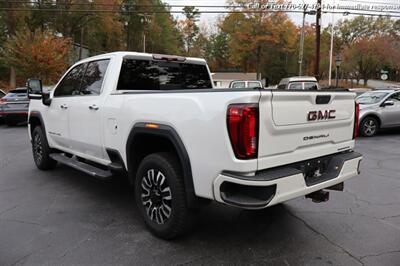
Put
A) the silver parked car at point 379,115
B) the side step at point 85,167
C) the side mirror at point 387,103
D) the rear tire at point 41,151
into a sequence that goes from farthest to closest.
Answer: the side mirror at point 387,103, the silver parked car at point 379,115, the rear tire at point 41,151, the side step at point 85,167

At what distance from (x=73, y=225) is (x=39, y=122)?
10.5ft

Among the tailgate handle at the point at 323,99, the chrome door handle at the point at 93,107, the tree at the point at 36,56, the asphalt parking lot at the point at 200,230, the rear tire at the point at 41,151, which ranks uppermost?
the tree at the point at 36,56

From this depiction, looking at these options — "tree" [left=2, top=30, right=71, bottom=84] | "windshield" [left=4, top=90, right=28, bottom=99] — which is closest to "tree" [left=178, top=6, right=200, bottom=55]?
"tree" [left=2, top=30, right=71, bottom=84]

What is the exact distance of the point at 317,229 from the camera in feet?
13.6

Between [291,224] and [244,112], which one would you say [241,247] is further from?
[244,112]

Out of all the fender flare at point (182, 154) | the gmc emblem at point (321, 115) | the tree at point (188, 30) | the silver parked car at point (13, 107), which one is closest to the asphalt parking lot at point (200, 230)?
the fender flare at point (182, 154)

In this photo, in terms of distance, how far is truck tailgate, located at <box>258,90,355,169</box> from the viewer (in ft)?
10.3

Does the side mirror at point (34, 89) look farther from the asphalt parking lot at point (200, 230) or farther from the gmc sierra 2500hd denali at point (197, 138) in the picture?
the asphalt parking lot at point (200, 230)

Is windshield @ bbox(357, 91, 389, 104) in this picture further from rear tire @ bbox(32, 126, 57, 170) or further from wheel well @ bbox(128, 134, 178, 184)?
wheel well @ bbox(128, 134, 178, 184)

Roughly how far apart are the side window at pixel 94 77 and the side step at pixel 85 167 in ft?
3.32

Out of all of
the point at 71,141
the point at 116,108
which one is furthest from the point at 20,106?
the point at 116,108

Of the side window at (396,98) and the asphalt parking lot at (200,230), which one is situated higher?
the side window at (396,98)

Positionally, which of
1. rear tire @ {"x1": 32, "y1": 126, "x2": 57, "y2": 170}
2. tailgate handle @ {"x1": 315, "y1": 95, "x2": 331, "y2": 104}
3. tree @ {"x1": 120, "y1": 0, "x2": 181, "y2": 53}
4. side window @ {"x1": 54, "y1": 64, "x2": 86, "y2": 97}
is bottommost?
rear tire @ {"x1": 32, "y1": 126, "x2": 57, "y2": 170}

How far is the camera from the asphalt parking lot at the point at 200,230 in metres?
3.47
